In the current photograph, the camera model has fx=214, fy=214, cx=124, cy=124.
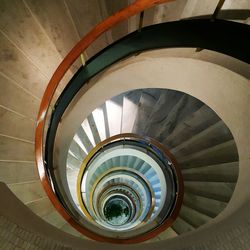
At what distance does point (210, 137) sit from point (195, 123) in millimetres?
422

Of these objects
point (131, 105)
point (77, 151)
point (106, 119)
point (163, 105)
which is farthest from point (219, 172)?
point (77, 151)

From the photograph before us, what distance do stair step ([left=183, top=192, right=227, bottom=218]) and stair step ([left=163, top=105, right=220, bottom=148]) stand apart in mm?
1154

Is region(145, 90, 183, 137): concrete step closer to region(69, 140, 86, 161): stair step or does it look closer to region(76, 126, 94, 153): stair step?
region(76, 126, 94, 153): stair step

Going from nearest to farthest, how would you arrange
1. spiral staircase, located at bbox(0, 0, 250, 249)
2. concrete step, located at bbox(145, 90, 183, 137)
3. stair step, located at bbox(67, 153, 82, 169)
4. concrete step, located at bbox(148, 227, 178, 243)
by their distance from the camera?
1. spiral staircase, located at bbox(0, 0, 250, 249)
2. concrete step, located at bbox(148, 227, 178, 243)
3. concrete step, located at bbox(145, 90, 183, 137)
4. stair step, located at bbox(67, 153, 82, 169)

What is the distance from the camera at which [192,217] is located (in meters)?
4.13

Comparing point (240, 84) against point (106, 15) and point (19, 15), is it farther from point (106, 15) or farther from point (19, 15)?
point (19, 15)

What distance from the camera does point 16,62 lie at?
2441 millimetres

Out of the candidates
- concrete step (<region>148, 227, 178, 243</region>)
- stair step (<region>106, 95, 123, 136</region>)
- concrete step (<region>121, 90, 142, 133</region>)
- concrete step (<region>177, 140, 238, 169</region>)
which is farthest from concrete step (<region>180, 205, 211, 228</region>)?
stair step (<region>106, 95, 123, 136</region>)

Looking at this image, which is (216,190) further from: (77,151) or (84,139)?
(77,151)

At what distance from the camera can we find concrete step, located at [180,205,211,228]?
12.5ft

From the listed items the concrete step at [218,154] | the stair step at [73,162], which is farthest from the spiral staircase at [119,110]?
the stair step at [73,162]

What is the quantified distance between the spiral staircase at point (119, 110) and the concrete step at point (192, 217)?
0.06ft

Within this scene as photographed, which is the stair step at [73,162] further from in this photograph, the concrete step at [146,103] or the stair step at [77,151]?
the concrete step at [146,103]

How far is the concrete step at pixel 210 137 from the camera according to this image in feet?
11.9
